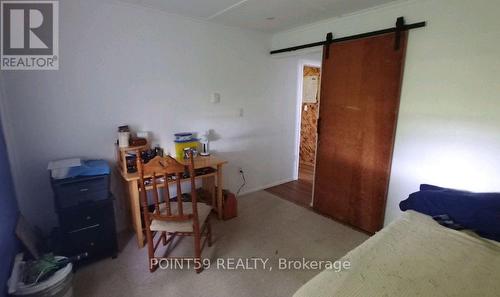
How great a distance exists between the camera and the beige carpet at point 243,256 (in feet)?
6.09

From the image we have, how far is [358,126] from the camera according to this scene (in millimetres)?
2629

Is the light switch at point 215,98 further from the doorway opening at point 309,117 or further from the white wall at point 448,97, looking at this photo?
the doorway opening at point 309,117

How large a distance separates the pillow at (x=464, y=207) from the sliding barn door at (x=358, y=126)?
544 millimetres

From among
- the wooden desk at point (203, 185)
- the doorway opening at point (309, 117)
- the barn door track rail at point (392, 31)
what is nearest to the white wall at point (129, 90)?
the wooden desk at point (203, 185)

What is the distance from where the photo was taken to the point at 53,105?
213cm

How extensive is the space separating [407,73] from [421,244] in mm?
1535

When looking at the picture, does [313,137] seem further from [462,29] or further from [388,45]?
[462,29]

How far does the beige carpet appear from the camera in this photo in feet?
6.09

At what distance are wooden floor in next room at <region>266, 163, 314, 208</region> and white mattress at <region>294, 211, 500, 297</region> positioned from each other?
5.98ft

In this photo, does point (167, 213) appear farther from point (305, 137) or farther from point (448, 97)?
point (305, 137)

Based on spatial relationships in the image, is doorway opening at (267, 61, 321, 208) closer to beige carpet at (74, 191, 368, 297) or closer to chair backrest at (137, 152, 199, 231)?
beige carpet at (74, 191, 368, 297)

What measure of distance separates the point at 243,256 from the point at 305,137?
355 cm

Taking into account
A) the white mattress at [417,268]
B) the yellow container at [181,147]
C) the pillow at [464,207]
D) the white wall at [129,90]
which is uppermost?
the white wall at [129,90]

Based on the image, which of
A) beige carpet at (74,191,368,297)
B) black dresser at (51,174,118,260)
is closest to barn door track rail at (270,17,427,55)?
beige carpet at (74,191,368,297)
